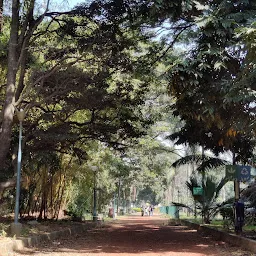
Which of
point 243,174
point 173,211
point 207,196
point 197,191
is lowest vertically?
point 173,211

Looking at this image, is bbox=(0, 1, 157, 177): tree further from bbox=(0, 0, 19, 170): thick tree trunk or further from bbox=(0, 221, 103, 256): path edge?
bbox=(0, 221, 103, 256): path edge

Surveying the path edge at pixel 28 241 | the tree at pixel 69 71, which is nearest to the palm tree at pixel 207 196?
the tree at pixel 69 71

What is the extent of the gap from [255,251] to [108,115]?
354 inches

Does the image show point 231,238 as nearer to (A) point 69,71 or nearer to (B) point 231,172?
(B) point 231,172

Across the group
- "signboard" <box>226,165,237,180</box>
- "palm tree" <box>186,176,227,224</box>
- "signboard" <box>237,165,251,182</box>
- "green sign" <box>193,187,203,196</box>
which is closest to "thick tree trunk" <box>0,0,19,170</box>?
"signboard" <box>226,165,237,180</box>

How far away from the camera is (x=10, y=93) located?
12531 millimetres

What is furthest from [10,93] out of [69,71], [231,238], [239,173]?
[231,238]

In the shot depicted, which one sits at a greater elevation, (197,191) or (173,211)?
(197,191)

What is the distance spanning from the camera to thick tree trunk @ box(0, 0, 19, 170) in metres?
12.3

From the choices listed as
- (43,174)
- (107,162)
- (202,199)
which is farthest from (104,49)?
(107,162)

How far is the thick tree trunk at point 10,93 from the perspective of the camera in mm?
12344

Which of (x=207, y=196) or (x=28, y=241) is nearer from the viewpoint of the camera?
(x=28, y=241)

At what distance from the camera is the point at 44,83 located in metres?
13.9

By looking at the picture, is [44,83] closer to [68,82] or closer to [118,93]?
[68,82]
